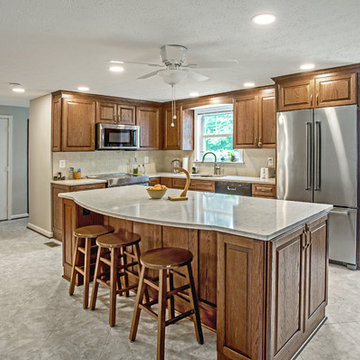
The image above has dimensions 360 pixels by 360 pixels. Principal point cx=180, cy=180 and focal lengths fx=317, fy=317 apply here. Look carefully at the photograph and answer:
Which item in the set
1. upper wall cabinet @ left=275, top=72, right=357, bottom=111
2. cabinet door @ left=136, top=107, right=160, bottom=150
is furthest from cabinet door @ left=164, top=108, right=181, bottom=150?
upper wall cabinet @ left=275, top=72, right=357, bottom=111

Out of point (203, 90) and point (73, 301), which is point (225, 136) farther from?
point (73, 301)

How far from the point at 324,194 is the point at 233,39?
2.13 metres

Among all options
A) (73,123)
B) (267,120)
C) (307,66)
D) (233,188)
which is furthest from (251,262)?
(73,123)

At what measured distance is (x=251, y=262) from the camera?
175 centimetres

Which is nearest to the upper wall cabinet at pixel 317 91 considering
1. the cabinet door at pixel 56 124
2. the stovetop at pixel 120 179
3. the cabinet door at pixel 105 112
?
the stovetop at pixel 120 179

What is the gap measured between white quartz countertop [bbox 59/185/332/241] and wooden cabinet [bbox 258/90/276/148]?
1888 mm

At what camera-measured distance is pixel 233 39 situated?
2.71 metres

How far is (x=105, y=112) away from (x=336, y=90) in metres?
3.52

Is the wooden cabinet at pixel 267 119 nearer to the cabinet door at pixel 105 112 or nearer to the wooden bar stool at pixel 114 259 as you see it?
the cabinet door at pixel 105 112

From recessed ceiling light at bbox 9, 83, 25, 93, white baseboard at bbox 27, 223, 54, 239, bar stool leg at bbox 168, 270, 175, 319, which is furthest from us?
white baseboard at bbox 27, 223, 54, 239

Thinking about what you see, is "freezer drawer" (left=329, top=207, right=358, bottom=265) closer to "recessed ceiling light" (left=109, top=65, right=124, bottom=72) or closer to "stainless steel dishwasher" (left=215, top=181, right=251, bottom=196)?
"stainless steel dishwasher" (left=215, top=181, right=251, bottom=196)

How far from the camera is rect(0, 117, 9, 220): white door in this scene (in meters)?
6.30

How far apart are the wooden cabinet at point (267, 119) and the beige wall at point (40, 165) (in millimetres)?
3330

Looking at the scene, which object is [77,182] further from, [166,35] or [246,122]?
[166,35]
